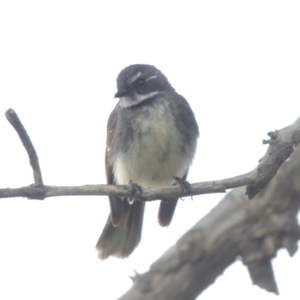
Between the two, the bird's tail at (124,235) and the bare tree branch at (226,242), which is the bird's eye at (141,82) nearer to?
the bird's tail at (124,235)

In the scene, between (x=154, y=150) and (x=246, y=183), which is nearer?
(x=246, y=183)

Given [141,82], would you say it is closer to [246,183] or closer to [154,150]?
[154,150]

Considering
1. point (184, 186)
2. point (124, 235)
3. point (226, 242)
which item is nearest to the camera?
point (184, 186)

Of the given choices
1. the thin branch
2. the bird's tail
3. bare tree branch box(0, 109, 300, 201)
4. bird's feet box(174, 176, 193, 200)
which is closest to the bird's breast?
bird's feet box(174, 176, 193, 200)

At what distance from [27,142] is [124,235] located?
4367mm

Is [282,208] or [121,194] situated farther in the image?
[282,208]

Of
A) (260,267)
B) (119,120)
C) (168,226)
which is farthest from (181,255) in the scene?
(119,120)

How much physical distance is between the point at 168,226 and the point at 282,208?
4.70ft

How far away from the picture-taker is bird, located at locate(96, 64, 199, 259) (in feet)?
29.2

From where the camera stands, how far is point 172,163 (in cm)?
902

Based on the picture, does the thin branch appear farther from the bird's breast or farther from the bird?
the bird's breast

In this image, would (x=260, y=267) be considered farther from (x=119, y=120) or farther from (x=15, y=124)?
(x=15, y=124)

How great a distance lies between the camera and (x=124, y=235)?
10.1 m

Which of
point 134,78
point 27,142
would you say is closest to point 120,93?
point 134,78
